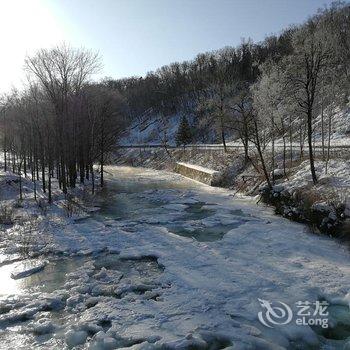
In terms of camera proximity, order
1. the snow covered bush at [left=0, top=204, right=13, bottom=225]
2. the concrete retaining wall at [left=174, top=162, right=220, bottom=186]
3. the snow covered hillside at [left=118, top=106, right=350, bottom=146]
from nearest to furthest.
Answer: the snow covered bush at [left=0, top=204, right=13, bottom=225] < the concrete retaining wall at [left=174, top=162, right=220, bottom=186] < the snow covered hillside at [left=118, top=106, right=350, bottom=146]

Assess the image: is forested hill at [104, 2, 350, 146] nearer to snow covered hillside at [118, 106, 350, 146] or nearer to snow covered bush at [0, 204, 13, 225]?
snow covered hillside at [118, 106, 350, 146]

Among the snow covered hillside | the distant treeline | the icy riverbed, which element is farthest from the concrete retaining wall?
the icy riverbed

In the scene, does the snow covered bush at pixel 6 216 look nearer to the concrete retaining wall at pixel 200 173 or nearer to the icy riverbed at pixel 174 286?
the icy riverbed at pixel 174 286

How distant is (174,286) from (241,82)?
75.8 m

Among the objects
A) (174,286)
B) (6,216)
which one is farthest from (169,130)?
(174,286)

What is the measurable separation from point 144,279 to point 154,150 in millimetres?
59362

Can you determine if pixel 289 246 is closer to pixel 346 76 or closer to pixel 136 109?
pixel 346 76

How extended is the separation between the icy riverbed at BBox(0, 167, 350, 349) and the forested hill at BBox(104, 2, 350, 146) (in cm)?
1047

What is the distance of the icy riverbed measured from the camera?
Result: 9.32m

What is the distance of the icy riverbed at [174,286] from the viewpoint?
932 cm

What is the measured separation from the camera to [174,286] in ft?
40.4

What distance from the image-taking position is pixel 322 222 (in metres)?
18.1

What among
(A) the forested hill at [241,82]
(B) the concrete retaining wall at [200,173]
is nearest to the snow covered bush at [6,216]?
(A) the forested hill at [241,82]

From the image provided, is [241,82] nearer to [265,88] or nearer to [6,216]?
[265,88]
